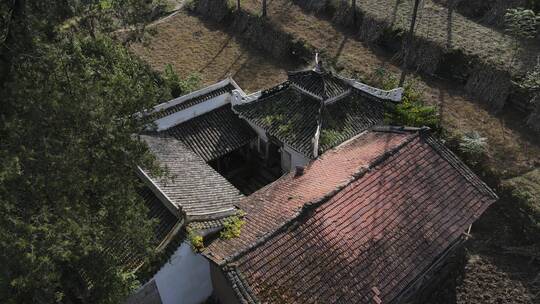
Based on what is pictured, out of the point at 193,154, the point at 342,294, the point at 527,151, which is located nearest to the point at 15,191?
the point at 342,294

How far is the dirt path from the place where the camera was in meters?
23.4

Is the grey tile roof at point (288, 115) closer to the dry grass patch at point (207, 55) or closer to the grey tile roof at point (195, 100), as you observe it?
the grey tile roof at point (195, 100)

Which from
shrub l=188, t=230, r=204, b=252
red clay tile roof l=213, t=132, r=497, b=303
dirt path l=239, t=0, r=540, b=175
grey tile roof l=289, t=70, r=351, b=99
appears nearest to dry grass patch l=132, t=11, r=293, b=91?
dirt path l=239, t=0, r=540, b=175

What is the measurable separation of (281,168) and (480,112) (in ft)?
38.9

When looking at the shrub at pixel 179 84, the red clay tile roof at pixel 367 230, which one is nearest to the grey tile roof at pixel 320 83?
the red clay tile roof at pixel 367 230

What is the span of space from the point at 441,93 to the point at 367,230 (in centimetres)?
1452

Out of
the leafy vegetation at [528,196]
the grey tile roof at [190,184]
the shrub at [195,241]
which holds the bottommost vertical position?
the grey tile roof at [190,184]

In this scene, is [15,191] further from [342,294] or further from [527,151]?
[527,151]

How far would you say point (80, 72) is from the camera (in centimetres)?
1294

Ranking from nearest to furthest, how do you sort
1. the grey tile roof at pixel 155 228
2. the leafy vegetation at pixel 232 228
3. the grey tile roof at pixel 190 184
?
the grey tile roof at pixel 155 228
the leafy vegetation at pixel 232 228
the grey tile roof at pixel 190 184

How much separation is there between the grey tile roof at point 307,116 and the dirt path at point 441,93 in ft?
16.8

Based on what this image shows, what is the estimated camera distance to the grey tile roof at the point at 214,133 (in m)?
23.5

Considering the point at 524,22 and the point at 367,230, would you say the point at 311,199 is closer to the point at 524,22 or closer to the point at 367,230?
the point at 367,230

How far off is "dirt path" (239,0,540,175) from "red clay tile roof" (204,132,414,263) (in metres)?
6.61
